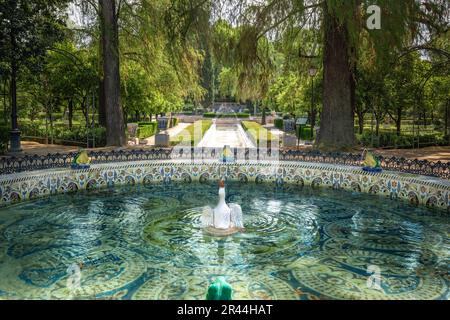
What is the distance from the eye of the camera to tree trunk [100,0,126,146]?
62.9 feet

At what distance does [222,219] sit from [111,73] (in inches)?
543

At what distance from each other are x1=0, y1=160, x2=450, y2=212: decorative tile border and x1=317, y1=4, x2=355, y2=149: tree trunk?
14.3ft

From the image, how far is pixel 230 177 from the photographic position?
45.3 ft

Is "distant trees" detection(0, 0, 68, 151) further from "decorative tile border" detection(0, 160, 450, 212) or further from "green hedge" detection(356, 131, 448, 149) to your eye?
"green hedge" detection(356, 131, 448, 149)

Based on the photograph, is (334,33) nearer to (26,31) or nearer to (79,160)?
(79,160)

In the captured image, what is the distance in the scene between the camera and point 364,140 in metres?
22.3

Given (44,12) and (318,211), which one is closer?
(318,211)

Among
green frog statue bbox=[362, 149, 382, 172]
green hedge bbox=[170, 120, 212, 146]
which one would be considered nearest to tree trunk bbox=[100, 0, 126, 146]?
green hedge bbox=[170, 120, 212, 146]

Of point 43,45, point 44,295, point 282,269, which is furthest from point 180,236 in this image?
point 43,45

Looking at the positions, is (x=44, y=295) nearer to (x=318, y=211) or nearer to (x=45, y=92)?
(x=318, y=211)

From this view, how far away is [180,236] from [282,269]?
87.5 inches

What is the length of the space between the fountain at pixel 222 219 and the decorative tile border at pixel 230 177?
5.10 metres
